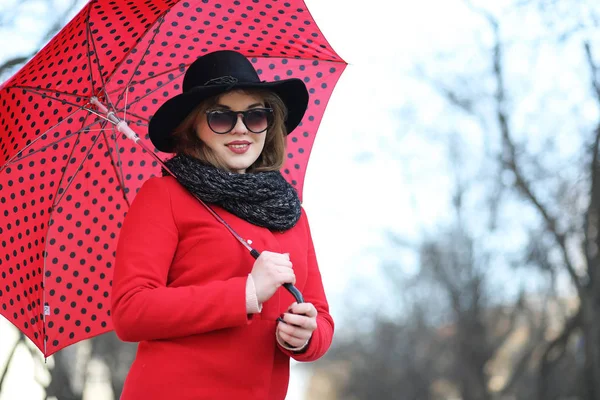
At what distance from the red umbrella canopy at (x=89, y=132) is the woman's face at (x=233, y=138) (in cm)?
44

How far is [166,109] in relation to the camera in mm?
2104

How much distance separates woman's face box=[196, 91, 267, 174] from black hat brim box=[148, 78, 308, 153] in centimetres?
4

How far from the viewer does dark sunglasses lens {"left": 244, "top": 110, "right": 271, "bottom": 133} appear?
2133 millimetres

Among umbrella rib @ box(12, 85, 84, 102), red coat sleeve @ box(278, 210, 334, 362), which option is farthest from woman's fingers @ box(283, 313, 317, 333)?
umbrella rib @ box(12, 85, 84, 102)

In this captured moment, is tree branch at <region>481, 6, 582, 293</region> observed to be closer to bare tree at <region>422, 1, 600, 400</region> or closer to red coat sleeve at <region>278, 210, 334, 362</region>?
bare tree at <region>422, 1, 600, 400</region>

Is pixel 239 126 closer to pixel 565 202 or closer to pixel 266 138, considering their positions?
pixel 266 138

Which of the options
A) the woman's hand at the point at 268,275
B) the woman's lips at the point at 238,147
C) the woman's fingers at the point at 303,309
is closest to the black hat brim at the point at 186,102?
the woman's lips at the point at 238,147

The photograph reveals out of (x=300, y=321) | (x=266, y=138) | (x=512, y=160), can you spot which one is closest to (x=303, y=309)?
(x=300, y=321)

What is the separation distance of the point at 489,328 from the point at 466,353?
3.40 ft

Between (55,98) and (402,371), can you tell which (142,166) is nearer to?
(55,98)

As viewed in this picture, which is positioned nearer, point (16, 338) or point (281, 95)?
point (281, 95)

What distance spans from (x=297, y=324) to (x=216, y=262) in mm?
257

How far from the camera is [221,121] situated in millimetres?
2096

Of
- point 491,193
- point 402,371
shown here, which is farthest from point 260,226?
point 402,371
